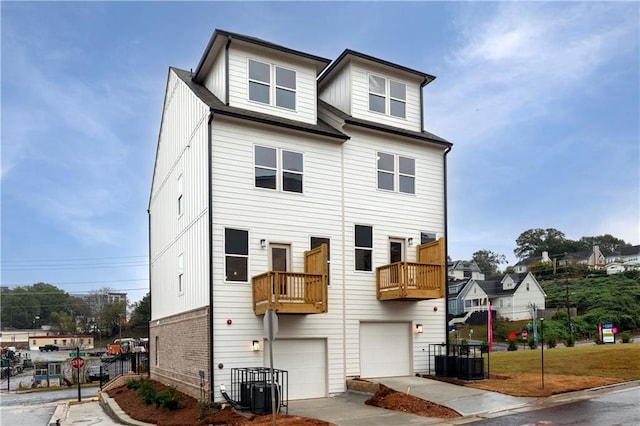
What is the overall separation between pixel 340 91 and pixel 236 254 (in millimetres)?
7872

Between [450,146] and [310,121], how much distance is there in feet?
18.6

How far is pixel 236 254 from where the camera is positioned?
53.9 feet

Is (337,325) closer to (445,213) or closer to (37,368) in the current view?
(445,213)

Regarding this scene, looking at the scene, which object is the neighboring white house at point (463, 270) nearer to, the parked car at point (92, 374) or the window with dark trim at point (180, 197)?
the parked car at point (92, 374)

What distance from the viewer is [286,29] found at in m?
26.9

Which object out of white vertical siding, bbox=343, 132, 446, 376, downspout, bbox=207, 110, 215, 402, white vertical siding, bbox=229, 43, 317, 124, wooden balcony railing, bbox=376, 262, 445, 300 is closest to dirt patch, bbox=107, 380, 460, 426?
downspout, bbox=207, 110, 215, 402

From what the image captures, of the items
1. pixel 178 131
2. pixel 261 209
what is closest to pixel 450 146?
pixel 261 209

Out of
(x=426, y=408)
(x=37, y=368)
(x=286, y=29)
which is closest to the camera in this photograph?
(x=426, y=408)

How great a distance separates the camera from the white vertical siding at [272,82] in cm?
1762

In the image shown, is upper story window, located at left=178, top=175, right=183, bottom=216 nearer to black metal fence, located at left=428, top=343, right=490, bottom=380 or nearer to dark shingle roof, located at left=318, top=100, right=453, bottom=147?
dark shingle roof, located at left=318, top=100, right=453, bottom=147

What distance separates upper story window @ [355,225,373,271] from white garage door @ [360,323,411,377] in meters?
1.96

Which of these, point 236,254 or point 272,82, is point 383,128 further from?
point 236,254

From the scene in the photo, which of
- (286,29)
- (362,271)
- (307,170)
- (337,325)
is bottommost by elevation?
(337,325)

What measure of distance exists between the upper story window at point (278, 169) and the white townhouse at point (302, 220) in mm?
36
